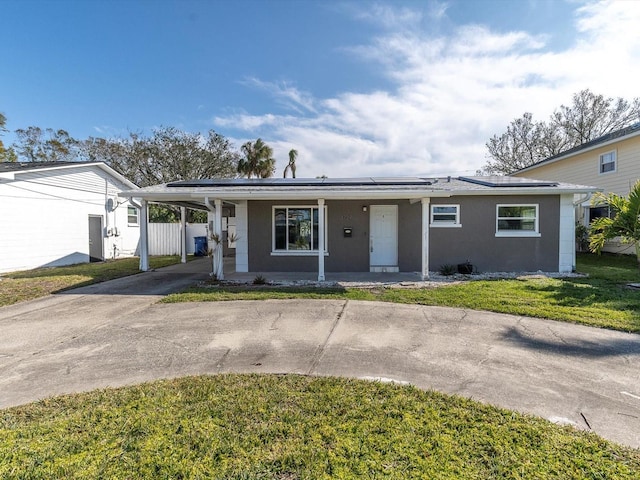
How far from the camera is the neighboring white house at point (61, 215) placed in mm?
11703

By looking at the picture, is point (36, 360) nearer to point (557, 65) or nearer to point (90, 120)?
point (557, 65)

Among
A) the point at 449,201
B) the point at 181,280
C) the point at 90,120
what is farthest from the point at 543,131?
the point at 90,120

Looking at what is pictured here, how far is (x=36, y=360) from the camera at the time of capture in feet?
13.5

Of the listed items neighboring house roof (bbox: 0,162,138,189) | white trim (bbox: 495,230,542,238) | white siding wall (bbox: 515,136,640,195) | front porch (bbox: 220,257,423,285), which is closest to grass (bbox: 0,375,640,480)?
front porch (bbox: 220,257,423,285)

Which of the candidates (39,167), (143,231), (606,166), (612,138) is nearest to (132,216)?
(39,167)

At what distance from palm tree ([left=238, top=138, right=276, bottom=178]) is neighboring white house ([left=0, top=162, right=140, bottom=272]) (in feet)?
32.6

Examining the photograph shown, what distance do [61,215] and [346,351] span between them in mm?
14897

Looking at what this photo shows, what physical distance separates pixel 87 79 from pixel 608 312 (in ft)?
72.3

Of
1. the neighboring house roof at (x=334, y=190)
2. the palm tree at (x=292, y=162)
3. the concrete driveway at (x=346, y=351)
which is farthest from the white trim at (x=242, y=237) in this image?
the palm tree at (x=292, y=162)

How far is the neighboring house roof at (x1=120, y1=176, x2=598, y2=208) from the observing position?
29.0 feet

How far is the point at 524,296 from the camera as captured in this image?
7.30 meters

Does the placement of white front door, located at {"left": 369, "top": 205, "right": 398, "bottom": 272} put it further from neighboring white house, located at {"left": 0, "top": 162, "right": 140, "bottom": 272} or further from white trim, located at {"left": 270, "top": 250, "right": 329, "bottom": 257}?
neighboring white house, located at {"left": 0, "top": 162, "right": 140, "bottom": 272}

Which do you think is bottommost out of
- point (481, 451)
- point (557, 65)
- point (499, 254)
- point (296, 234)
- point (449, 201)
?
point (481, 451)

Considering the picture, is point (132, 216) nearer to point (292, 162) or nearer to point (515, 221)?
point (292, 162)
